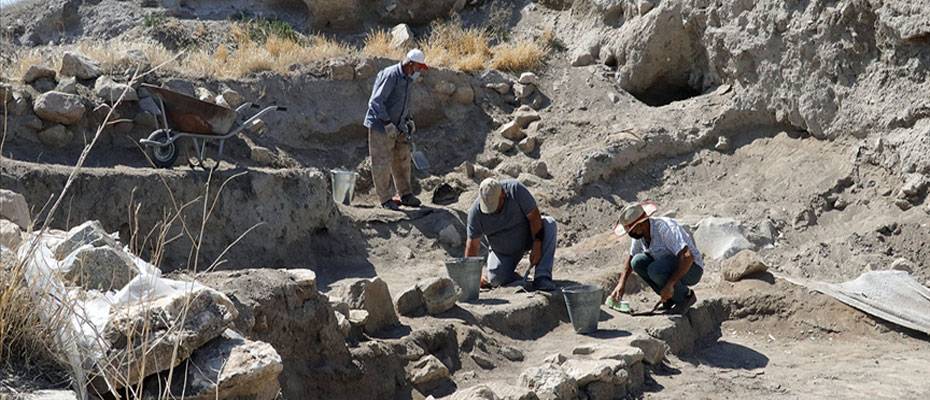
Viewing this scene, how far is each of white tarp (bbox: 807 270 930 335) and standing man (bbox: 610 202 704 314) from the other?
1.45m

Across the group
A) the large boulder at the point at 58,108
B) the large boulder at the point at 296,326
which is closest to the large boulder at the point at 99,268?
the large boulder at the point at 296,326

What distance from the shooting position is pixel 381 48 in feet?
47.4

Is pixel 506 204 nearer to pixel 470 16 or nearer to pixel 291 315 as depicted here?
pixel 291 315

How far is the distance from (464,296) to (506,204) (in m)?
0.91

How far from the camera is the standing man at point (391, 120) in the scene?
35.5 feet

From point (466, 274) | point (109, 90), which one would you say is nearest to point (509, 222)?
point (466, 274)

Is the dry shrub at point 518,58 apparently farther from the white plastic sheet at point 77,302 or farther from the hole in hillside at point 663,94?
the white plastic sheet at point 77,302

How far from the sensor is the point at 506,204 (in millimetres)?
8703

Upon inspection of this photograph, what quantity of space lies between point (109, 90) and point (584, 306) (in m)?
5.73

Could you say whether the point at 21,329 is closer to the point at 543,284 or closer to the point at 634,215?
the point at 634,215

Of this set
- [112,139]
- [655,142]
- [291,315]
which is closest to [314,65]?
[112,139]

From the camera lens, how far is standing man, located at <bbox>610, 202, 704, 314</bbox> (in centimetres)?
780

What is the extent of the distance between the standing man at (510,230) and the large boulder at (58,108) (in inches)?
166

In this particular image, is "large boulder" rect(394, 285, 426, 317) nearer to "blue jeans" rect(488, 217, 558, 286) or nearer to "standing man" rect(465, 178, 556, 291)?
"standing man" rect(465, 178, 556, 291)
